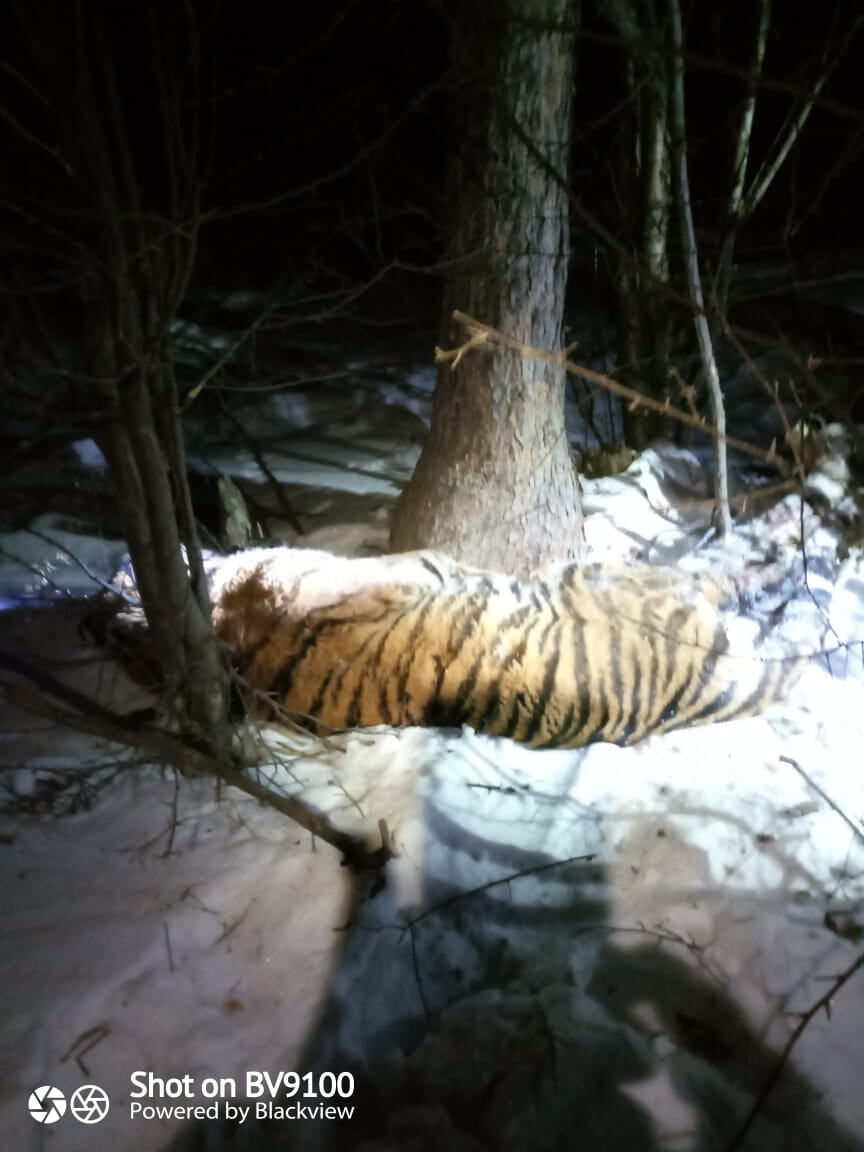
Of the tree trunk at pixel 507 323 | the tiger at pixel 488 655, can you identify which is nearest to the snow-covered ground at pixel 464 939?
the tiger at pixel 488 655

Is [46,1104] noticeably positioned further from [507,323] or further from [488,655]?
[507,323]

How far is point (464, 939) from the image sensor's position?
2322mm

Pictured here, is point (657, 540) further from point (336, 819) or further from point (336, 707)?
point (336, 819)

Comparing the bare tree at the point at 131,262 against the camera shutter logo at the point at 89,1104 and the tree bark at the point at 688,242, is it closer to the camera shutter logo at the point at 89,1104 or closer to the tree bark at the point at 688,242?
the camera shutter logo at the point at 89,1104

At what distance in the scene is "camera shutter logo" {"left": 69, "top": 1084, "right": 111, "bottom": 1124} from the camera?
1.85 m

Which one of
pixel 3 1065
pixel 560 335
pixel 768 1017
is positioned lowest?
pixel 3 1065

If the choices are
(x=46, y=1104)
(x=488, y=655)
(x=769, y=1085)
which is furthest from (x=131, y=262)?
(x=769, y=1085)

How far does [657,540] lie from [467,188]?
2424 millimetres

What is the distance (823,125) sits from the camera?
8562 millimetres

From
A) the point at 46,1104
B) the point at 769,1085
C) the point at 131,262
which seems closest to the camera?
the point at 769,1085

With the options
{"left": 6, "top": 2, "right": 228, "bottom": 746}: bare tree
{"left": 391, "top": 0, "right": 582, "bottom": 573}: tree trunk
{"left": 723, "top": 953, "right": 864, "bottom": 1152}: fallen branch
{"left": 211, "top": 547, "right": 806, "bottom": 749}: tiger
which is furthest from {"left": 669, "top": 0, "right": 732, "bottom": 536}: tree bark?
{"left": 723, "top": 953, "right": 864, "bottom": 1152}: fallen branch

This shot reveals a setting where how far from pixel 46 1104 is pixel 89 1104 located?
0.10 meters

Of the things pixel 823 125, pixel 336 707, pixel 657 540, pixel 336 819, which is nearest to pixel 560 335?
pixel 657 540

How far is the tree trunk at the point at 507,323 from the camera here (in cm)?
366
